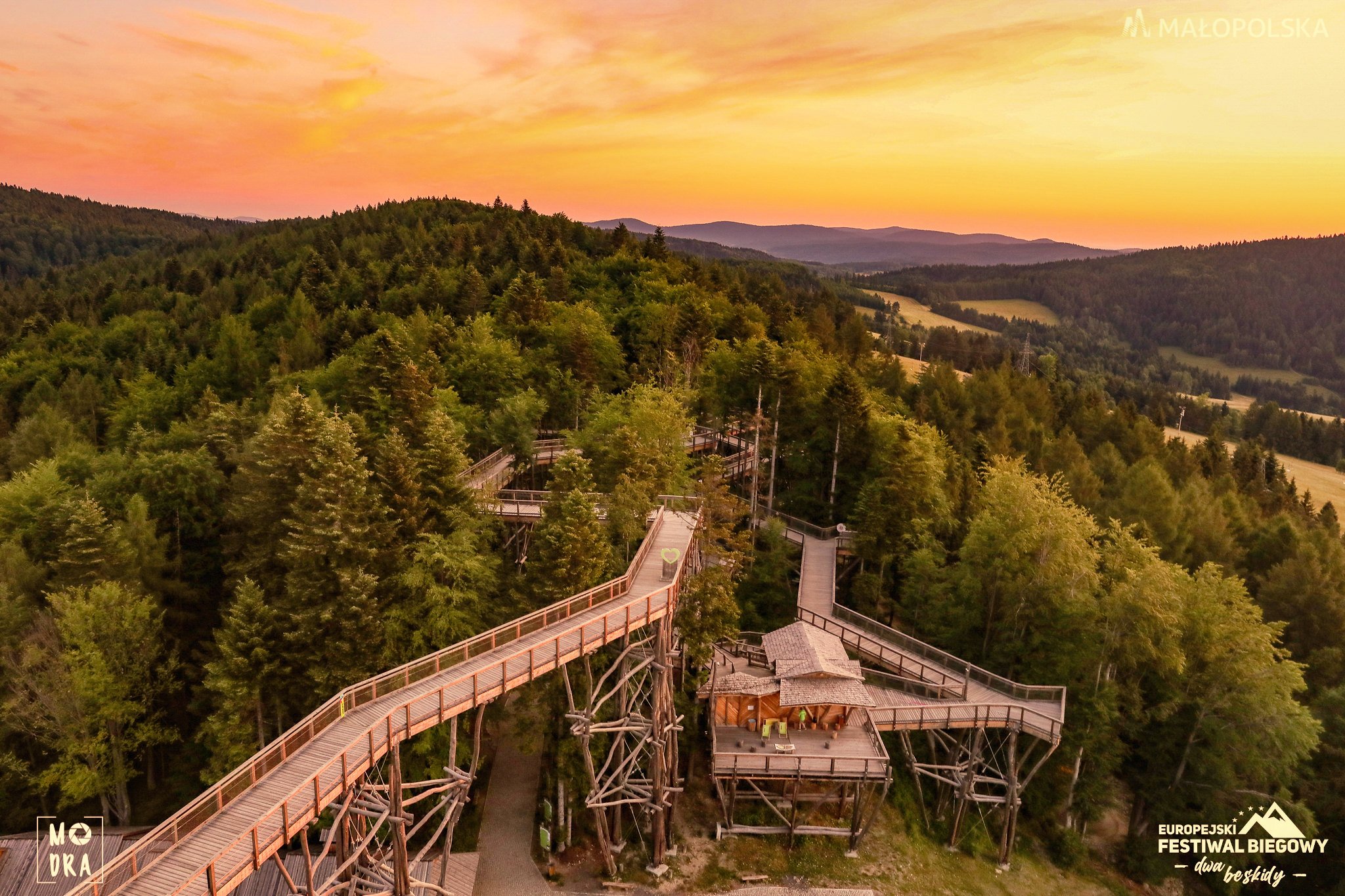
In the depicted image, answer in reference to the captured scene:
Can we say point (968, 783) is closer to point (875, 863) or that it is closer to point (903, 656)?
point (875, 863)

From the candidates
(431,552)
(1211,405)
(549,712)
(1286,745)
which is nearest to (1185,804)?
(1286,745)

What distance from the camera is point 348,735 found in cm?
1859

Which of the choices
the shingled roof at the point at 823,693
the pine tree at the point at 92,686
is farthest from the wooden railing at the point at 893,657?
the pine tree at the point at 92,686

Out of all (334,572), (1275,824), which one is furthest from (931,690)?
(334,572)

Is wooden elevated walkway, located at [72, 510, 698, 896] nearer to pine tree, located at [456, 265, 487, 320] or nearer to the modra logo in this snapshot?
the modra logo

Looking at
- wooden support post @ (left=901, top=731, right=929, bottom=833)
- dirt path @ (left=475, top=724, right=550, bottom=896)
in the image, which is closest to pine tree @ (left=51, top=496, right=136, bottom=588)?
dirt path @ (left=475, top=724, right=550, bottom=896)

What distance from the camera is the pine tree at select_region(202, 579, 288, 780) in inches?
1016

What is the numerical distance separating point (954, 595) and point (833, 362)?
21302 mm

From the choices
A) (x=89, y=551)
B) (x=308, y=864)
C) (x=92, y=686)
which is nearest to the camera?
(x=308, y=864)

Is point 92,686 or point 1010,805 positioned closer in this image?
point 92,686

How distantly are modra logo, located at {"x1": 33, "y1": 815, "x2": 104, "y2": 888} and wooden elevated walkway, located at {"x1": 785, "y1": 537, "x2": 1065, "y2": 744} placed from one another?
27.1 meters

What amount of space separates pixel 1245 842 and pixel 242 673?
1492 inches

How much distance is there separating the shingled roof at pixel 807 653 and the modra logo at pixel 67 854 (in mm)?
23266

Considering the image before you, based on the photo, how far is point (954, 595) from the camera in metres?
34.3
